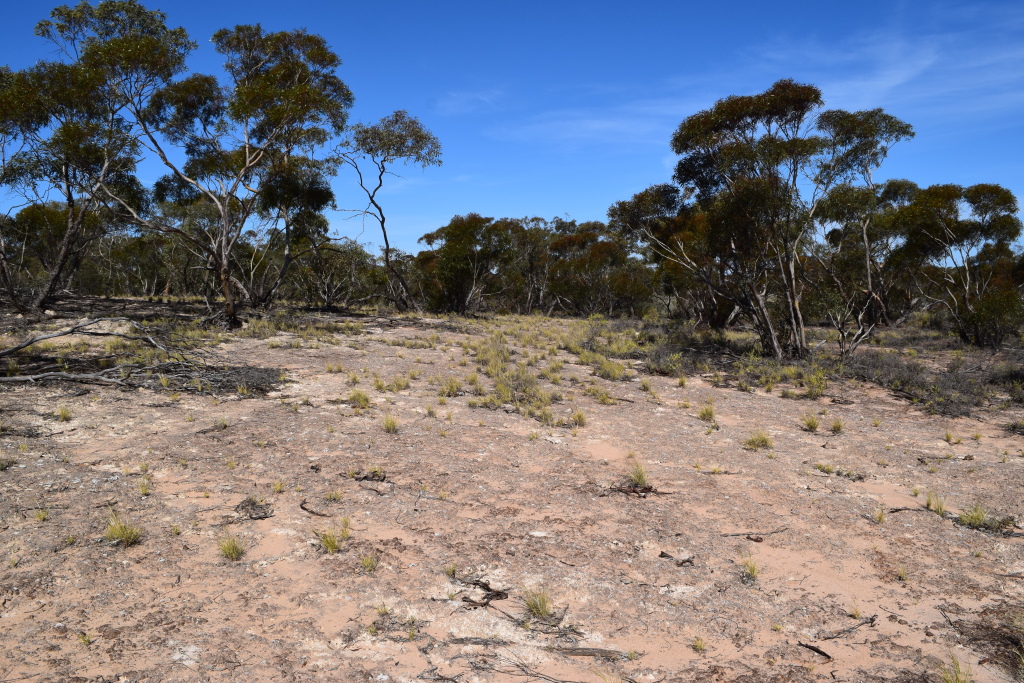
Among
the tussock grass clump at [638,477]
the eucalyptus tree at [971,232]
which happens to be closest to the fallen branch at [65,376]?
the tussock grass clump at [638,477]

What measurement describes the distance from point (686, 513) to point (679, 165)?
1707 cm

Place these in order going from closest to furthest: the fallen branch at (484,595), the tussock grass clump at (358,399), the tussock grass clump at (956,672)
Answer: the tussock grass clump at (956,672) → the fallen branch at (484,595) → the tussock grass clump at (358,399)

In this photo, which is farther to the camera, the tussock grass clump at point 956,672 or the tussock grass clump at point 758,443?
the tussock grass clump at point 758,443

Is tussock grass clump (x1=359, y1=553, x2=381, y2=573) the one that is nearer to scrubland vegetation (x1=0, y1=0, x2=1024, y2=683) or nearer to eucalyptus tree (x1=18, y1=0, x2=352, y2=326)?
scrubland vegetation (x1=0, y1=0, x2=1024, y2=683)

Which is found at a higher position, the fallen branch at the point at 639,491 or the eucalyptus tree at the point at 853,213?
the eucalyptus tree at the point at 853,213

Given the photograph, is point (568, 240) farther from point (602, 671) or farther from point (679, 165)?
point (602, 671)

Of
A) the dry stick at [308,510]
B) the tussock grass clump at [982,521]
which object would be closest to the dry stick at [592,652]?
the dry stick at [308,510]

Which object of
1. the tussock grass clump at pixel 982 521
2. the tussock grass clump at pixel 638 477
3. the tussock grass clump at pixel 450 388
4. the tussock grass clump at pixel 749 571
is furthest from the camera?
the tussock grass clump at pixel 450 388

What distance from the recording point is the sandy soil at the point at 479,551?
4484 mm

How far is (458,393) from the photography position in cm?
1363

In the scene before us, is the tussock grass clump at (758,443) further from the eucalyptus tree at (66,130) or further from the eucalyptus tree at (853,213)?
the eucalyptus tree at (66,130)

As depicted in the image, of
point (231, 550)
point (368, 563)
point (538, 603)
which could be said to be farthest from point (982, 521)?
point (231, 550)

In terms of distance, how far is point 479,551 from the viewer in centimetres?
624

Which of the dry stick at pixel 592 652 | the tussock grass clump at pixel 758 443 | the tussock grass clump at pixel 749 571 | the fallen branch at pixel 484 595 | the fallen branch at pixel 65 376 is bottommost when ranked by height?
the dry stick at pixel 592 652
